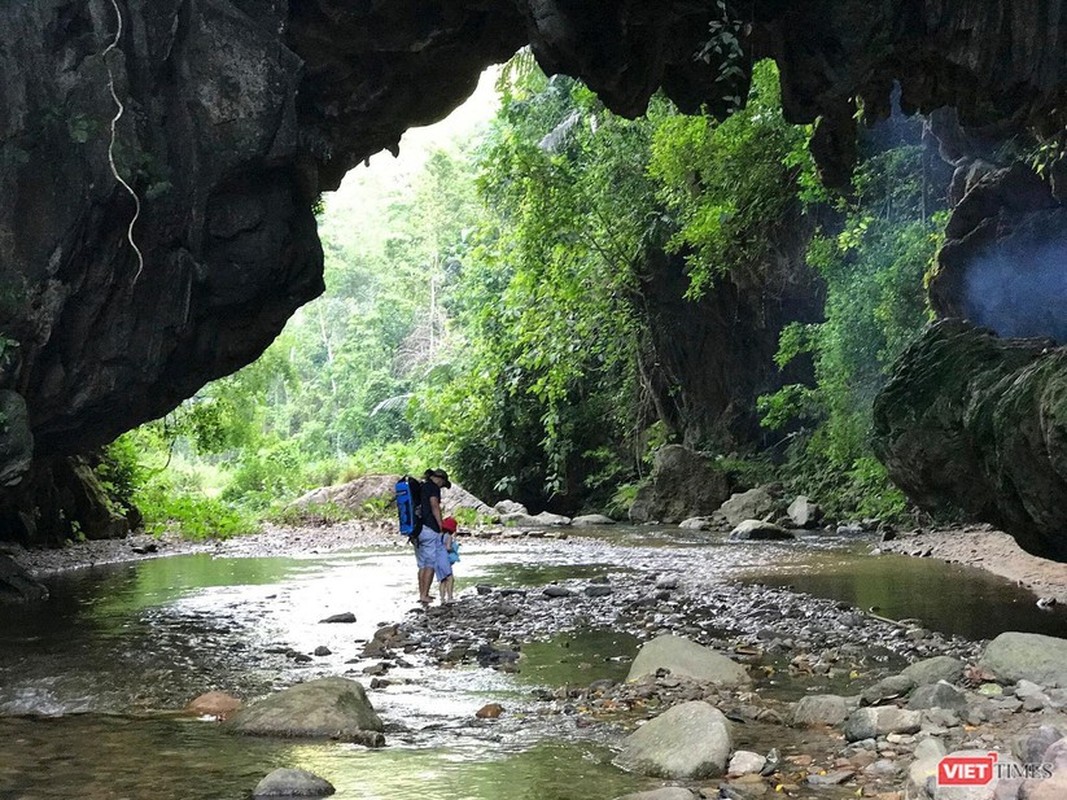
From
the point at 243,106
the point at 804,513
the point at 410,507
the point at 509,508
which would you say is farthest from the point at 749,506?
the point at 243,106

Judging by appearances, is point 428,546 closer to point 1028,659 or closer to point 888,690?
point 888,690

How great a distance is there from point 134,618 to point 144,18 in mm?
6589

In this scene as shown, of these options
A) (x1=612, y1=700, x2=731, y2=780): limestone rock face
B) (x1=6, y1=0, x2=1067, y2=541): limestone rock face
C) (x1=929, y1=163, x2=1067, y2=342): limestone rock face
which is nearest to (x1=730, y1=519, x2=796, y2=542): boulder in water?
(x1=929, y1=163, x2=1067, y2=342): limestone rock face

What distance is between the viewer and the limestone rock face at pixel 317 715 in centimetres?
641

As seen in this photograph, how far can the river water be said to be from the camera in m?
5.60

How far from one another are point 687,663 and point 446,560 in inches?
200

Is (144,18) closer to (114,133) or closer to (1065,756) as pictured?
(114,133)

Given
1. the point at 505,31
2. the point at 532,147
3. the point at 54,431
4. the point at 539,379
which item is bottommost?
the point at 54,431

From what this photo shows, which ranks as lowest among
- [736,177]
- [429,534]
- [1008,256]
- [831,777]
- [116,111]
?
[831,777]

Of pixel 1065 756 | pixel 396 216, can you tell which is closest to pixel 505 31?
pixel 1065 756

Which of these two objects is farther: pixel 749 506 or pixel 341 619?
pixel 749 506

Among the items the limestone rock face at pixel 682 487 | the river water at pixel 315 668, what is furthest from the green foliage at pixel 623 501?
the river water at pixel 315 668

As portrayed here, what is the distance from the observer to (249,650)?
9500 millimetres

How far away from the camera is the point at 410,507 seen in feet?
39.8
